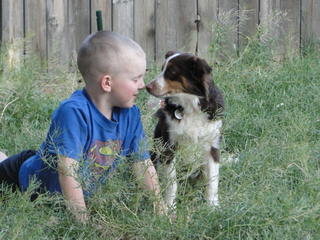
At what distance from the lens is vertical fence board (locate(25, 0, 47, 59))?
7.24 metres

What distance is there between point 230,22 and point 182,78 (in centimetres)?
301

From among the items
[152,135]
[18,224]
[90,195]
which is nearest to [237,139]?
[152,135]

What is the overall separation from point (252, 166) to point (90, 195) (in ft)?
3.78

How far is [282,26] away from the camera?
7.85m

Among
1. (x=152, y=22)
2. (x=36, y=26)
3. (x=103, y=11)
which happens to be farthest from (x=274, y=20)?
(x=36, y=26)

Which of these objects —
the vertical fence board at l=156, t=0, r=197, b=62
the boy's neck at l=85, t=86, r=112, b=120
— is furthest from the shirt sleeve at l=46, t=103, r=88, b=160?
the vertical fence board at l=156, t=0, r=197, b=62

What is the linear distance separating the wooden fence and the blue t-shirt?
114 inches

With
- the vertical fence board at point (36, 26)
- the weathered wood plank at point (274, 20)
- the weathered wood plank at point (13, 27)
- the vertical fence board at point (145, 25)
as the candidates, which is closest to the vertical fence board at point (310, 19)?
the weathered wood plank at point (274, 20)

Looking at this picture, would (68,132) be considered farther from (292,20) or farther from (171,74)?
(292,20)

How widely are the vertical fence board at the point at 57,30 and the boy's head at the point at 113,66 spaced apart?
3.00 metres

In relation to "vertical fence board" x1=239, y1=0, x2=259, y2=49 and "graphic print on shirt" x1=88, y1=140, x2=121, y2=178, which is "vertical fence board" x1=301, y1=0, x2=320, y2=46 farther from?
"graphic print on shirt" x1=88, y1=140, x2=121, y2=178

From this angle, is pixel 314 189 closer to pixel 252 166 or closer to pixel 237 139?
pixel 252 166

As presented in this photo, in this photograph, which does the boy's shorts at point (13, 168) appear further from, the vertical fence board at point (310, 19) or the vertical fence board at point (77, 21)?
the vertical fence board at point (310, 19)

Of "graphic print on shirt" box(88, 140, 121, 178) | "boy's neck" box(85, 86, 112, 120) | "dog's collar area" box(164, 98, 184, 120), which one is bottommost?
"graphic print on shirt" box(88, 140, 121, 178)
